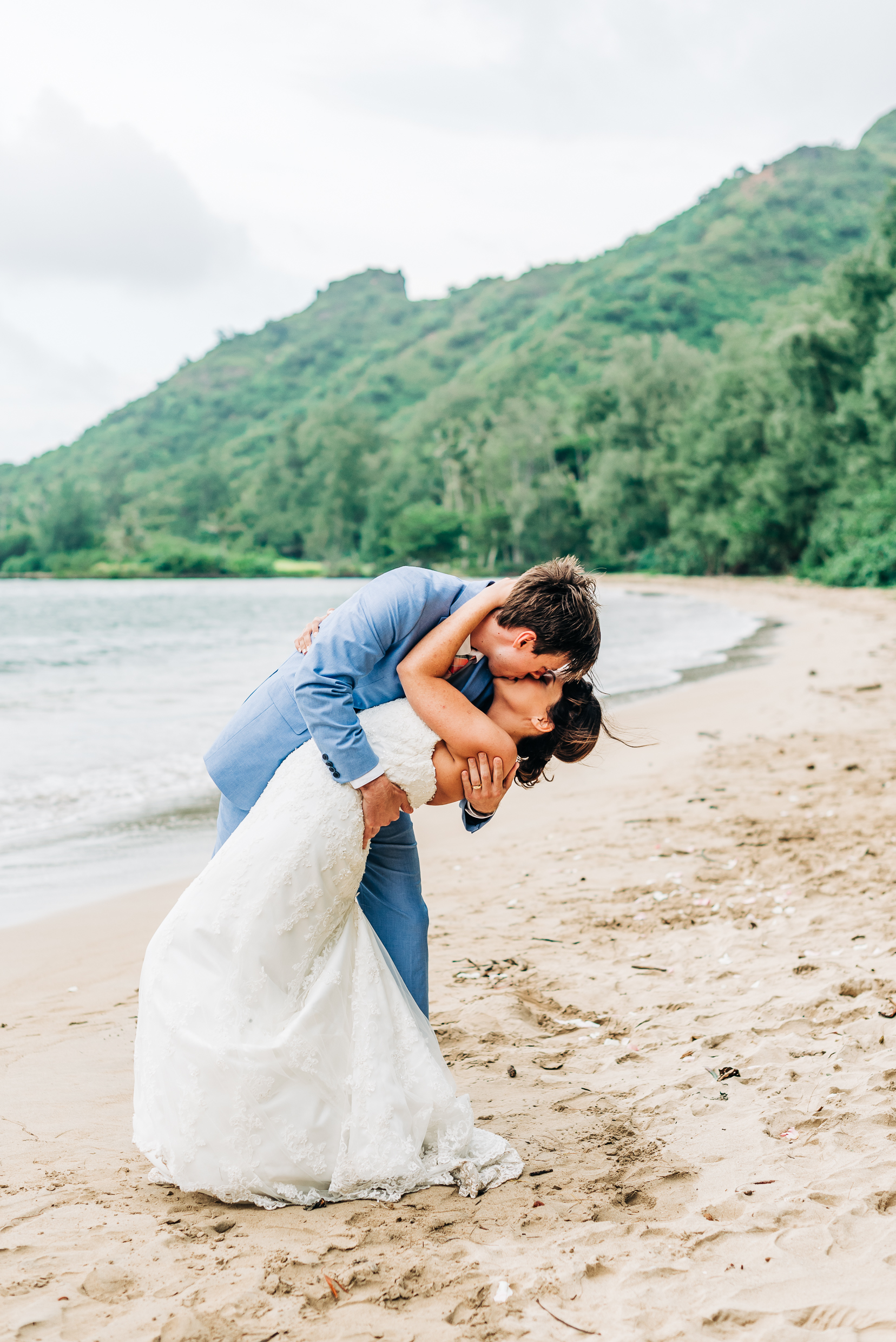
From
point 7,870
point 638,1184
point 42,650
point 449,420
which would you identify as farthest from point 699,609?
point 449,420

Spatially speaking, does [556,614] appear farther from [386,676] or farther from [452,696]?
[386,676]

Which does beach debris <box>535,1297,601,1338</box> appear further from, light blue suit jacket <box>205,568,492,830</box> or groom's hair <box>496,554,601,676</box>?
groom's hair <box>496,554,601,676</box>

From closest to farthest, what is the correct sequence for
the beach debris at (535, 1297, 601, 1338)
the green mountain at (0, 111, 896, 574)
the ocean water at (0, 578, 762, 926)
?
the beach debris at (535, 1297, 601, 1338) < the ocean water at (0, 578, 762, 926) < the green mountain at (0, 111, 896, 574)

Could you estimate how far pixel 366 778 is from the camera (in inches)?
111

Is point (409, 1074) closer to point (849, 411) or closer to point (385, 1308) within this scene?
point (385, 1308)

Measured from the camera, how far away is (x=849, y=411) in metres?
42.6

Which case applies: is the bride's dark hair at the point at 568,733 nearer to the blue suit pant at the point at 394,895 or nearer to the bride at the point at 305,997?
the bride at the point at 305,997

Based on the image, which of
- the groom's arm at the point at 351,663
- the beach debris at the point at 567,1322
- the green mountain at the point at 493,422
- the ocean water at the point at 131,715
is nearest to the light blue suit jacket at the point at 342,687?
the groom's arm at the point at 351,663

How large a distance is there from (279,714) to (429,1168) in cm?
141

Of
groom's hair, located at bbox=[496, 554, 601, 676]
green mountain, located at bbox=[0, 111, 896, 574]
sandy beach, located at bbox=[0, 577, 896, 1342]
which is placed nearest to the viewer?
sandy beach, located at bbox=[0, 577, 896, 1342]

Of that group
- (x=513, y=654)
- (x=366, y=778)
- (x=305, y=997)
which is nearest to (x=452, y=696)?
(x=513, y=654)

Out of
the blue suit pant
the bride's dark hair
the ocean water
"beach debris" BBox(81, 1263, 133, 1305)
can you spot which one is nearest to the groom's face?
the bride's dark hair

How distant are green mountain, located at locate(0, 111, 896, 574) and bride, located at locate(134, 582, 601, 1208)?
50.0ft

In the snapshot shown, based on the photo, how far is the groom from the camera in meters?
2.79
